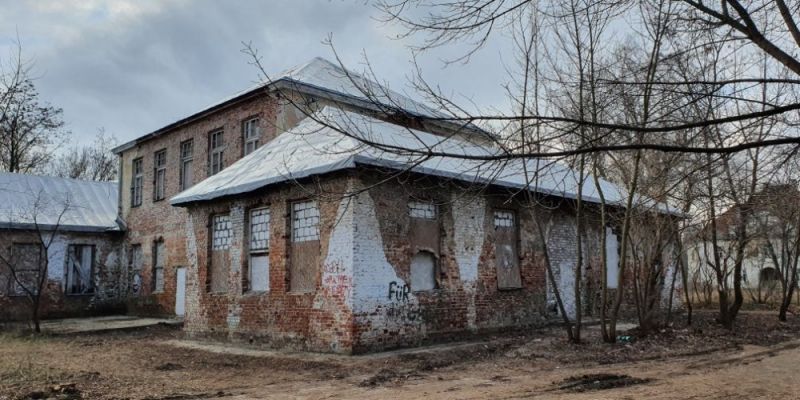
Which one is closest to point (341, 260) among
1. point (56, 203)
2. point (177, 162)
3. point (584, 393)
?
point (584, 393)

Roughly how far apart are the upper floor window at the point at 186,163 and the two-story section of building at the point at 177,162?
3 centimetres

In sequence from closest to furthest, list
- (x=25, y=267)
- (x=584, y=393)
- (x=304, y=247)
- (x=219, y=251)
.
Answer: (x=584, y=393)
(x=304, y=247)
(x=219, y=251)
(x=25, y=267)

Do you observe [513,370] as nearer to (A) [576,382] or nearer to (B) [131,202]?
(A) [576,382]

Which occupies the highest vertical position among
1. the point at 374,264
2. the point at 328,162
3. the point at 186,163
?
the point at 186,163

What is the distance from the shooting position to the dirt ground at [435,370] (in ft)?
26.9

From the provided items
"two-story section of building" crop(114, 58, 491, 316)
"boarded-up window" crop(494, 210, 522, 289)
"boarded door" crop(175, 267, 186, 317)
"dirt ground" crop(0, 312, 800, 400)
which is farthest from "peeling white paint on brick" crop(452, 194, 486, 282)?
"boarded door" crop(175, 267, 186, 317)

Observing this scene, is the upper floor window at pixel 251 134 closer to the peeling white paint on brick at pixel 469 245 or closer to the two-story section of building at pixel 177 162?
the two-story section of building at pixel 177 162

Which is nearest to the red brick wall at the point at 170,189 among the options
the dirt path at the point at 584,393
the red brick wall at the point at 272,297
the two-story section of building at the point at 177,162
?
the two-story section of building at the point at 177,162

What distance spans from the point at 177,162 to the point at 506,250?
1262 cm

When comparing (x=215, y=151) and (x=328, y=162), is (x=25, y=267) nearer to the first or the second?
(x=215, y=151)

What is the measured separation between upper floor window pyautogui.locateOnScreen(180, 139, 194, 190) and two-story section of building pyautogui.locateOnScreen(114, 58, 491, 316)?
34 millimetres

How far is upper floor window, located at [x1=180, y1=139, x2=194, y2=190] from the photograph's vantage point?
2195 cm

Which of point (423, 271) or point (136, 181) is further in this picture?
point (136, 181)

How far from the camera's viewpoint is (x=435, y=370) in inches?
400
